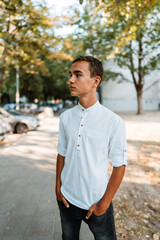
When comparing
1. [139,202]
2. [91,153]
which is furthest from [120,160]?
[139,202]

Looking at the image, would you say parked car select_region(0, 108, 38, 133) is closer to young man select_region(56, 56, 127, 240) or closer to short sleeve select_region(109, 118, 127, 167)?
young man select_region(56, 56, 127, 240)

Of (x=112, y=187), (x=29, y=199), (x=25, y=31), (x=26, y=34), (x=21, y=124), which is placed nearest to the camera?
(x=112, y=187)

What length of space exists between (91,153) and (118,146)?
0.20m

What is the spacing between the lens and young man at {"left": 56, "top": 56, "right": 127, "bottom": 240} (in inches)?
57.7

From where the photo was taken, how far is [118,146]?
146cm

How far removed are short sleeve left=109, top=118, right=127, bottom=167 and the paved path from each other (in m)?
1.76

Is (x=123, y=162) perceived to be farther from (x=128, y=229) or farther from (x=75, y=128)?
(x=128, y=229)

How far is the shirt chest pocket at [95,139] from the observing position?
4.81 ft

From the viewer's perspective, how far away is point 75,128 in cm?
157

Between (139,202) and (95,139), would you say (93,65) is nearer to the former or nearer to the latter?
(95,139)

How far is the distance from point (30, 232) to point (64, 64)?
23.9m

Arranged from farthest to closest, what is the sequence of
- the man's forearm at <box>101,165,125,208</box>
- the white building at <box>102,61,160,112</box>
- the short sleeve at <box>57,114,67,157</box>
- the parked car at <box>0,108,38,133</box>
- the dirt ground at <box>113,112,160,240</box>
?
the white building at <box>102,61,160,112</box>, the parked car at <box>0,108,38,133</box>, the dirt ground at <box>113,112,160,240</box>, the short sleeve at <box>57,114,67,157</box>, the man's forearm at <box>101,165,125,208</box>

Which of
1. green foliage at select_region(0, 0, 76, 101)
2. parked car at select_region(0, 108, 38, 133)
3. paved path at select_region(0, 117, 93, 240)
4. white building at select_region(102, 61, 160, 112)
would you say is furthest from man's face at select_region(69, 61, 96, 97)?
white building at select_region(102, 61, 160, 112)

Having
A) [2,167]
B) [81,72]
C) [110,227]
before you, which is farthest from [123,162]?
[2,167]
